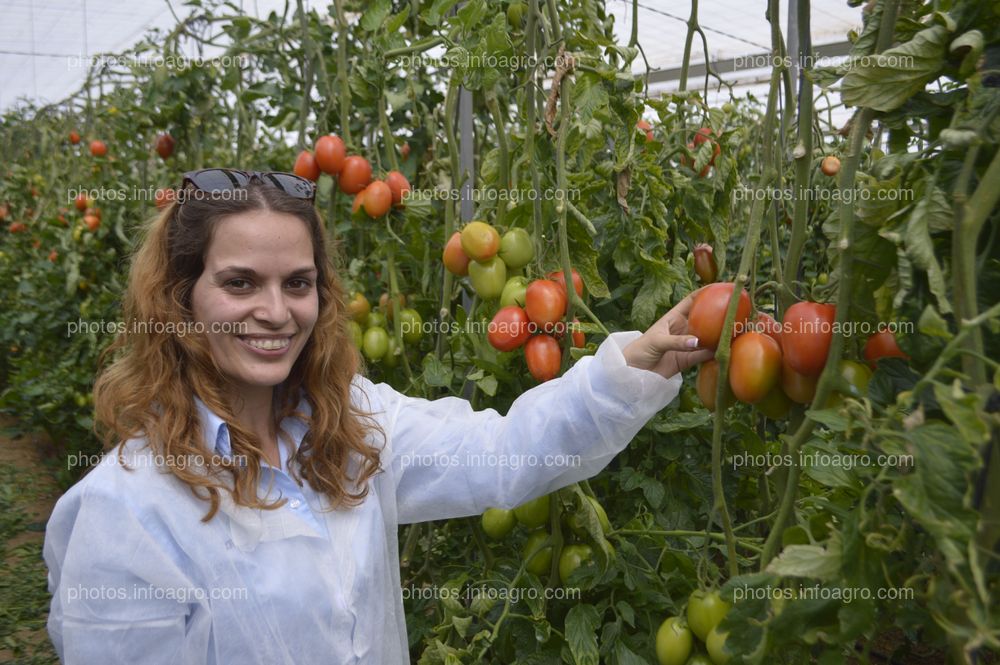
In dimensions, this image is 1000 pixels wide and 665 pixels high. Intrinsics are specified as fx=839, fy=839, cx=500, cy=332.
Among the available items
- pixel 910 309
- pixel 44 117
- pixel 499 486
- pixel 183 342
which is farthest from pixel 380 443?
pixel 44 117

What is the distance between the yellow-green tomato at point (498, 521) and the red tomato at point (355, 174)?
0.76m

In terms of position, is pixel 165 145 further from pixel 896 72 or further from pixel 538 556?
pixel 896 72

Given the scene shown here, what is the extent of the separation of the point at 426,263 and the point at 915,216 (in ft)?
3.91

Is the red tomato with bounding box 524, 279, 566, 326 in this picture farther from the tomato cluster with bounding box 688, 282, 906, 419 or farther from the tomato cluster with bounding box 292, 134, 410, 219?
the tomato cluster with bounding box 292, 134, 410, 219

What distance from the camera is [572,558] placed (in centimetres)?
118

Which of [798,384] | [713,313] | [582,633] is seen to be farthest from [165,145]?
[798,384]

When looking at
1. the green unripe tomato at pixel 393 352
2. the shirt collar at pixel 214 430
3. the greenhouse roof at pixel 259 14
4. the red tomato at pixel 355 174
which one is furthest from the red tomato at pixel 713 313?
the greenhouse roof at pixel 259 14

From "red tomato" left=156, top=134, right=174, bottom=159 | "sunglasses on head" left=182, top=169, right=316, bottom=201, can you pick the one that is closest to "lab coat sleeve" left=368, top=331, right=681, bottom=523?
"sunglasses on head" left=182, top=169, right=316, bottom=201

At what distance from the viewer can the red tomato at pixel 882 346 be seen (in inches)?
28.8

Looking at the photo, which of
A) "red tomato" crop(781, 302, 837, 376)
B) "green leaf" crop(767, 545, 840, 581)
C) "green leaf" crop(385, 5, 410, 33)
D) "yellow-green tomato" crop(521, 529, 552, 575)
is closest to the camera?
"green leaf" crop(767, 545, 840, 581)

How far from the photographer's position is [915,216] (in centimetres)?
59

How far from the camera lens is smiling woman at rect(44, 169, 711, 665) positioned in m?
0.90

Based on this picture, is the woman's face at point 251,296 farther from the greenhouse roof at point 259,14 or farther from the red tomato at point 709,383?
the greenhouse roof at point 259,14

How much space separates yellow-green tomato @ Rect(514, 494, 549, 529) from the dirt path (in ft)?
5.27
